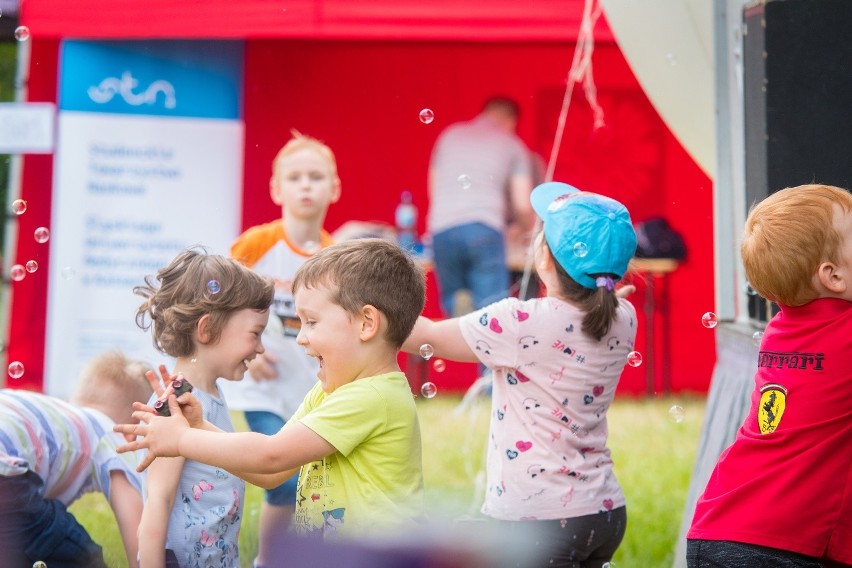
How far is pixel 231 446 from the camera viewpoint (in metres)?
1.83

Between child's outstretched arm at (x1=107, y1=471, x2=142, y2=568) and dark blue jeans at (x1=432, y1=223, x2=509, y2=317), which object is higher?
dark blue jeans at (x1=432, y1=223, x2=509, y2=317)

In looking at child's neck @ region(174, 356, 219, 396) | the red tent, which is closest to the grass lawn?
child's neck @ region(174, 356, 219, 396)

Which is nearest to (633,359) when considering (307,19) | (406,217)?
(307,19)

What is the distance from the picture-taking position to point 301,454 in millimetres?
1822

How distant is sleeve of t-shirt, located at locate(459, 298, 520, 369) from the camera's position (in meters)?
2.22

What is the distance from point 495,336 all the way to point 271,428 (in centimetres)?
118

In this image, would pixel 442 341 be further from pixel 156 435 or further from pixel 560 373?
pixel 156 435

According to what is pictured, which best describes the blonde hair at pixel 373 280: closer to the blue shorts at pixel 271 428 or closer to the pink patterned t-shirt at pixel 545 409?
the pink patterned t-shirt at pixel 545 409

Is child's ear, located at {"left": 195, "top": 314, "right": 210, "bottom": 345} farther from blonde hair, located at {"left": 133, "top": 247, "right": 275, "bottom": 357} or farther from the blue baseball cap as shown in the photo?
the blue baseball cap

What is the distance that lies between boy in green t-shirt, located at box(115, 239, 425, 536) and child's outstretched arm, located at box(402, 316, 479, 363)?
266 millimetres

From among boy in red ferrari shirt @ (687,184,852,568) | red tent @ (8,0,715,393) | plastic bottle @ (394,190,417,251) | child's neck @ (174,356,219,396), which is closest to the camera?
boy in red ferrari shirt @ (687,184,852,568)

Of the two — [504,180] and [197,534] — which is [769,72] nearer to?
[197,534]

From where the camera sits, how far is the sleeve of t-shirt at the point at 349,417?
1826mm

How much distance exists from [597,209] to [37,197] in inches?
205
